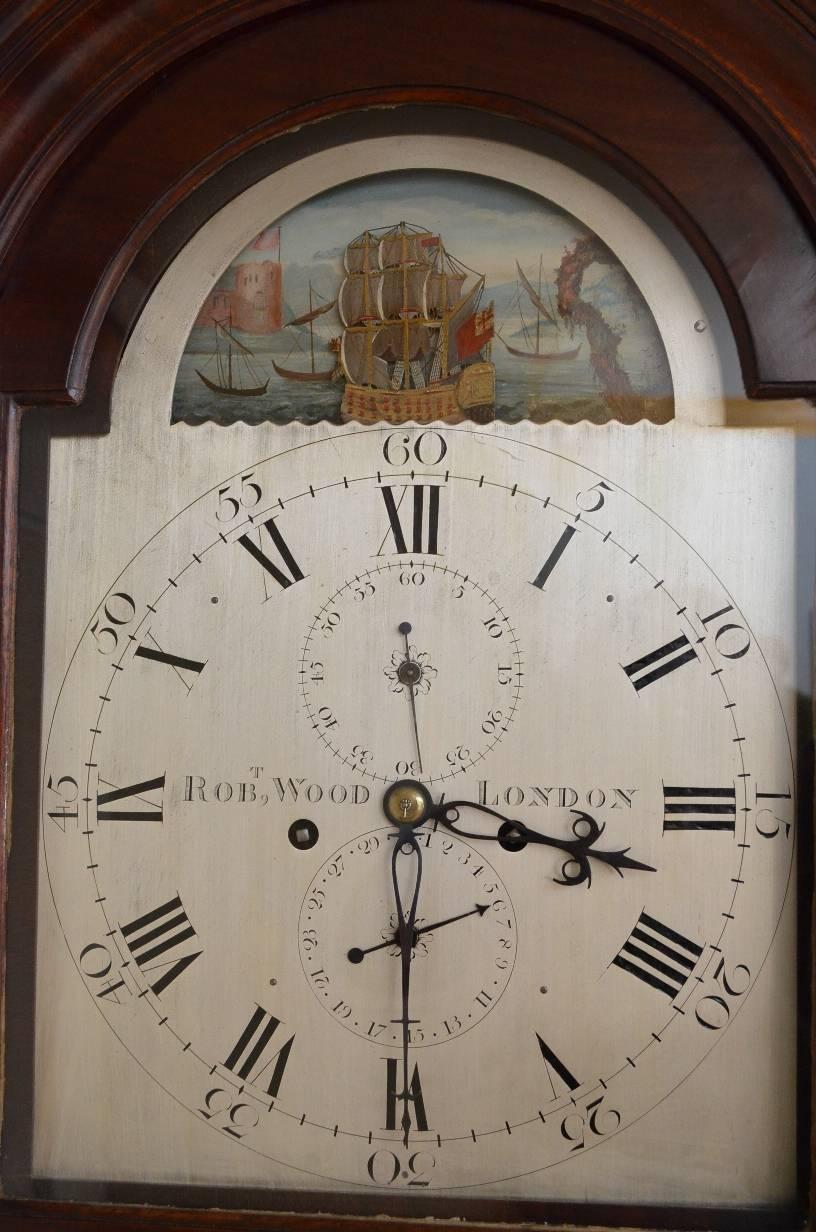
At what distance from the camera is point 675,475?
4.78 feet

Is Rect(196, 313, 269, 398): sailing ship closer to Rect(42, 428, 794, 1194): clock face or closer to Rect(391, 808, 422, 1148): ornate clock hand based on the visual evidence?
Rect(42, 428, 794, 1194): clock face

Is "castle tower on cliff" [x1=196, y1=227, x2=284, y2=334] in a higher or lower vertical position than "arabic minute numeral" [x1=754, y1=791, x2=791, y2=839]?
higher

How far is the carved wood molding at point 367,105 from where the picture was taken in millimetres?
1412

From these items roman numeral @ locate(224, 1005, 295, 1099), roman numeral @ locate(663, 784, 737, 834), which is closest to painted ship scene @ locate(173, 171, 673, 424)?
roman numeral @ locate(663, 784, 737, 834)

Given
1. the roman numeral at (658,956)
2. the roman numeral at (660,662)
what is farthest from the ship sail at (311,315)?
the roman numeral at (658,956)

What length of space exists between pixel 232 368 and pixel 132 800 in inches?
21.8

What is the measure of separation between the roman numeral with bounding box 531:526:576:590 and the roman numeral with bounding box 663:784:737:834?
29 centimetres

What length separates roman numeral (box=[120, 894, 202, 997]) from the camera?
1.49 meters

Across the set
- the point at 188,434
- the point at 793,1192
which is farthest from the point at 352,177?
the point at 793,1192

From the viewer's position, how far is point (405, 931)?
1.45 m

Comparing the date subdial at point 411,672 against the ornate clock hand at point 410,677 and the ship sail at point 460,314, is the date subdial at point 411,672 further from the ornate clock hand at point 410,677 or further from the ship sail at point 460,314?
the ship sail at point 460,314

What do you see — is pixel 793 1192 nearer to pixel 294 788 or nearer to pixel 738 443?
pixel 294 788

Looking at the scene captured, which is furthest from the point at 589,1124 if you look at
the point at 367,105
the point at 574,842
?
the point at 367,105

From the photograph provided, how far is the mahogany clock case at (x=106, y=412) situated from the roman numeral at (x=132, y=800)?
87mm
